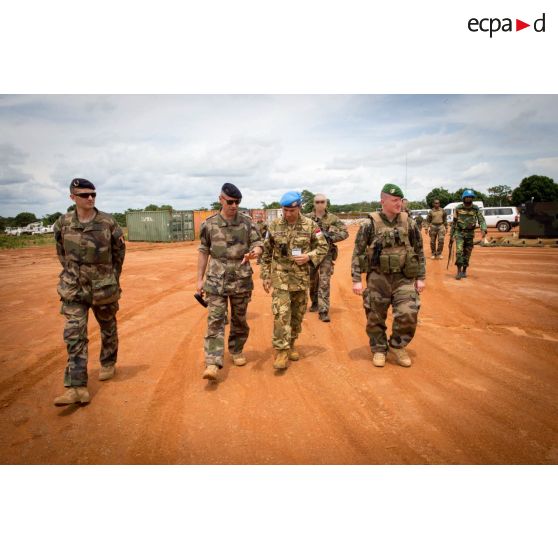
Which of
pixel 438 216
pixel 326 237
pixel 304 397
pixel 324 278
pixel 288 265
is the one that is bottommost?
pixel 304 397

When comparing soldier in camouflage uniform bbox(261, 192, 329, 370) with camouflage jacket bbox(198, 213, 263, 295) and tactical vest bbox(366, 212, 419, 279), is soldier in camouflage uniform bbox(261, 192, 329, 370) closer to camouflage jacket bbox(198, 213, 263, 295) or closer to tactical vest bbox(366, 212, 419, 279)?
camouflage jacket bbox(198, 213, 263, 295)

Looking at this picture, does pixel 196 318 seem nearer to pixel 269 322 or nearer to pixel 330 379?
pixel 269 322

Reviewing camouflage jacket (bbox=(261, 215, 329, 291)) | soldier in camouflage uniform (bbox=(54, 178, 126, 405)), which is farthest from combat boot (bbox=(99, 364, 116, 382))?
camouflage jacket (bbox=(261, 215, 329, 291))

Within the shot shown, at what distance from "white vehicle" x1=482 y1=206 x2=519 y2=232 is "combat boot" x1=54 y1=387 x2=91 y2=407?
2988 centimetres

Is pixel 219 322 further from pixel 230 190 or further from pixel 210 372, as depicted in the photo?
pixel 230 190

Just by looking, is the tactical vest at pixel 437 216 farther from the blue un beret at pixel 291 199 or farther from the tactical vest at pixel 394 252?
the blue un beret at pixel 291 199

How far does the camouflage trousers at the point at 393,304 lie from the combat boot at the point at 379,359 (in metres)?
0.06

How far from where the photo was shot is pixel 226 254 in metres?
4.19

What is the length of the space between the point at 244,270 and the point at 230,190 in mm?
896

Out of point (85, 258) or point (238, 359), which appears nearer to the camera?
point (85, 258)

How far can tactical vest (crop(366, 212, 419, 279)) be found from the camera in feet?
13.9

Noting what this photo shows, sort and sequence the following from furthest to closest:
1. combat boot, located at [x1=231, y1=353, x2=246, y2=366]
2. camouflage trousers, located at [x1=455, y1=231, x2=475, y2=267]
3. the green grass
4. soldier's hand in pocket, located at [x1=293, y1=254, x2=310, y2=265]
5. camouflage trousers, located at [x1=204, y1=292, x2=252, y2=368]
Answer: the green grass, camouflage trousers, located at [x1=455, y1=231, x2=475, y2=267], combat boot, located at [x1=231, y1=353, x2=246, y2=366], soldier's hand in pocket, located at [x1=293, y1=254, x2=310, y2=265], camouflage trousers, located at [x1=204, y1=292, x2=252, y2=368]

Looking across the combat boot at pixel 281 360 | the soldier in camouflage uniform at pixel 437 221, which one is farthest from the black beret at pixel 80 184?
the soldier in camouflage uniform at pixel 437 221

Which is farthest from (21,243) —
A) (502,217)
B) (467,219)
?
(502,217)
